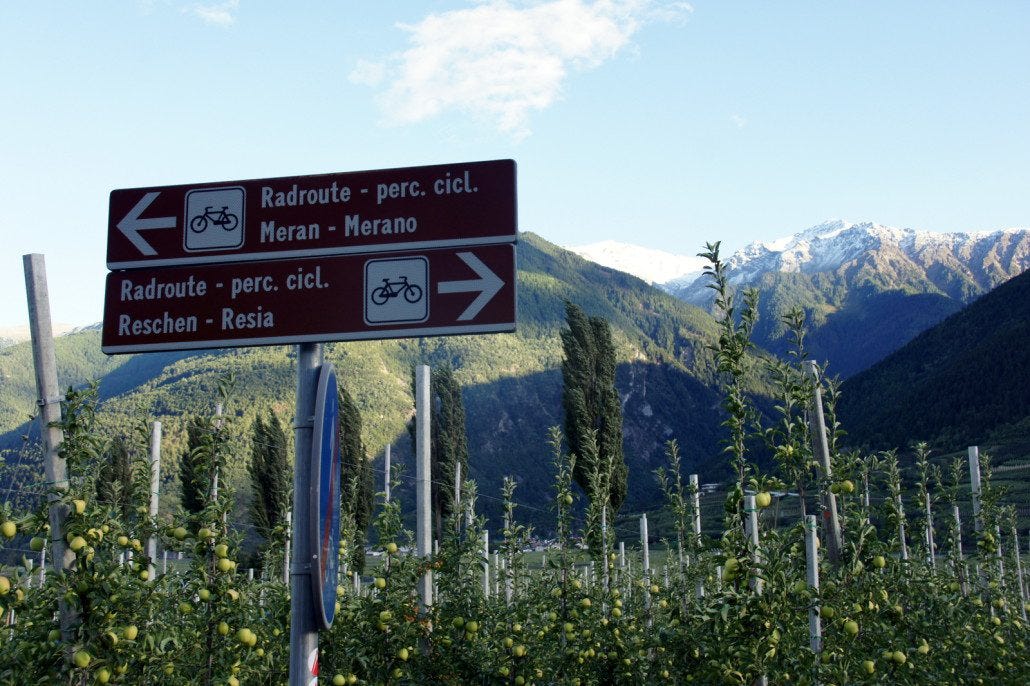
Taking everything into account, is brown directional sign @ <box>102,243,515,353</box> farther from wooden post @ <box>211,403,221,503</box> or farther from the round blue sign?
wooden post @ <box>211,403,221,503</box>

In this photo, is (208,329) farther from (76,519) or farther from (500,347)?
(500,347)

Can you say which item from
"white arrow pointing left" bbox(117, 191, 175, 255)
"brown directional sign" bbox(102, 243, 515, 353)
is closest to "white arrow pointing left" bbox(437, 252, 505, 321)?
"brown directional sign" bbox(102, 243, 515, 353)

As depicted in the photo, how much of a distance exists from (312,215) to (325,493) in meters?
1.29

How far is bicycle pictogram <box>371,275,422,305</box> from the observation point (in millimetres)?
3730

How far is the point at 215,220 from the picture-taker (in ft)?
13.1

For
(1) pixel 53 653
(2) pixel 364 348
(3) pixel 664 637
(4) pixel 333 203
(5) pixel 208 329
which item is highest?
(2) pixel 364 348

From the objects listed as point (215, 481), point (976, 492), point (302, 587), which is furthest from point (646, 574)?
point (302, 587)

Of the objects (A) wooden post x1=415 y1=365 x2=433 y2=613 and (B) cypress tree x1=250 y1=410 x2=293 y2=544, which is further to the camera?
(B) cypress tree x1=250 y1=410 x2=293 y2=544

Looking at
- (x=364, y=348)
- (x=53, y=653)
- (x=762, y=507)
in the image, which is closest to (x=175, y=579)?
(x=53, y=653)

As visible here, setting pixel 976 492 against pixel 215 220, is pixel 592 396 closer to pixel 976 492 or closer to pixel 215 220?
pixel 976 492

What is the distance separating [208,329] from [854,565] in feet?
14.5

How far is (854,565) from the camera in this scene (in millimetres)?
5754

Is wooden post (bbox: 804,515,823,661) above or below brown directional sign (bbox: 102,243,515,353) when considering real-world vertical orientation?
below

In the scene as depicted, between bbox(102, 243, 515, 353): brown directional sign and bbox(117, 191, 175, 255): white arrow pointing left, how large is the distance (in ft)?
0.41
